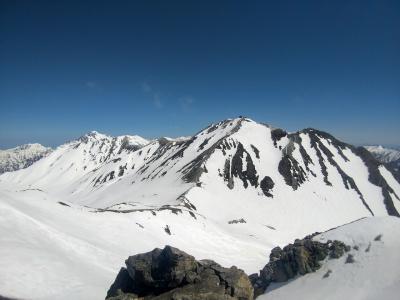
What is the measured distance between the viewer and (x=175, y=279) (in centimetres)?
2647

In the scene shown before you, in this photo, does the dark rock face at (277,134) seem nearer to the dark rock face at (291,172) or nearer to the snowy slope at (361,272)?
the dark rock face at (291,172)

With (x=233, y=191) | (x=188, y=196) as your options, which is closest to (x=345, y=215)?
(x=233, y=191)

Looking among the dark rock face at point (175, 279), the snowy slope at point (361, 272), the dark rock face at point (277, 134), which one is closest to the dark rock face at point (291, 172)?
the dark rock face at point (277, 134)

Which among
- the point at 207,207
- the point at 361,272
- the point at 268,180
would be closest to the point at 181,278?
the point at 361,272

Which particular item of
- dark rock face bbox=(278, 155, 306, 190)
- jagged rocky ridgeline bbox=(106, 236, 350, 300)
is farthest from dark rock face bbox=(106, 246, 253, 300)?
dark rock face bbox=(278, 155, 306, 190)

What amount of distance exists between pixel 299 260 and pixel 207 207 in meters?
69.7

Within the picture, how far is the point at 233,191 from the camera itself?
116688 millimetres

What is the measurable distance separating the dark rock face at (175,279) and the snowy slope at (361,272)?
400 cm

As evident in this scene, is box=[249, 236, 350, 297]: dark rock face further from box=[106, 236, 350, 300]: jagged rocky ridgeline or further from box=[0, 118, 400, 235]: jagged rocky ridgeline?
box=[0, 118, 400, 235]: jagged rocky ridgeline

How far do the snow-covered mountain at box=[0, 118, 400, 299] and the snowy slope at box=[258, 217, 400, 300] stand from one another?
15.9 meters

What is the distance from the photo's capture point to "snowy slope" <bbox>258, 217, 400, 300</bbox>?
25125 mm

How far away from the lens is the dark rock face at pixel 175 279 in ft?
85.3

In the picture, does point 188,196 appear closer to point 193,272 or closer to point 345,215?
point 345,215

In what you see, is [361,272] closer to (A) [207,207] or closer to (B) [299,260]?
(B) [299,260]
